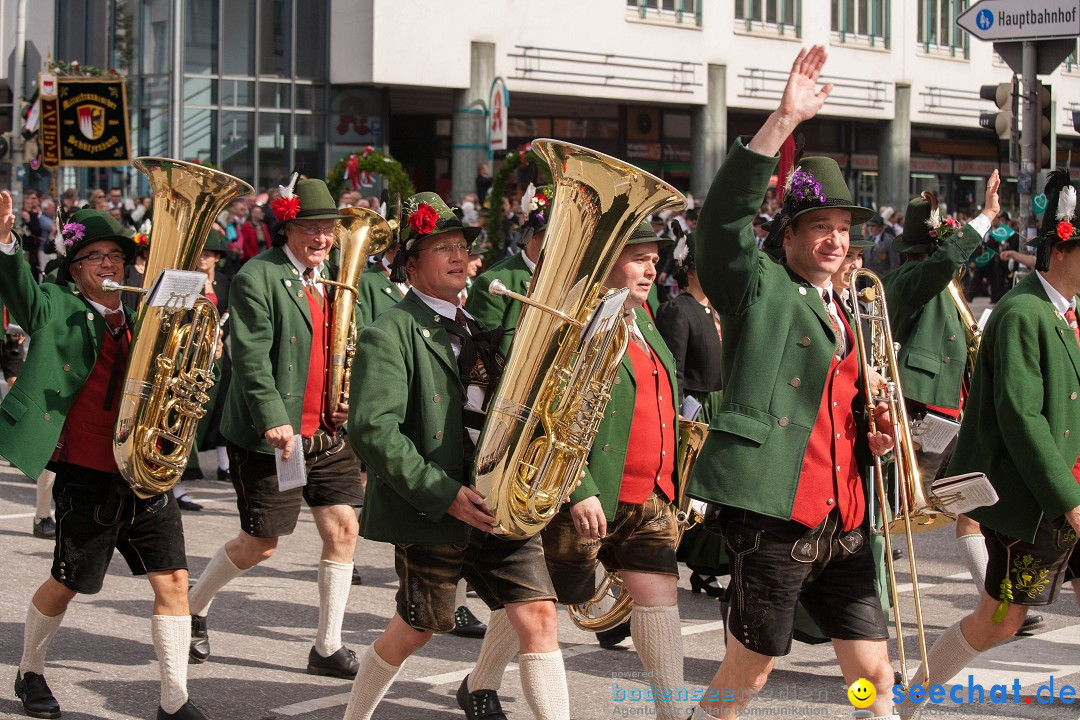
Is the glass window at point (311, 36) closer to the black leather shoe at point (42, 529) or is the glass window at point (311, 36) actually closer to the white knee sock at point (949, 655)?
the black leather shoe at point (42, 529)

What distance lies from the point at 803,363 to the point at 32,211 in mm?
20962

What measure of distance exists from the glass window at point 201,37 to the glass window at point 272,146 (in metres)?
1.46

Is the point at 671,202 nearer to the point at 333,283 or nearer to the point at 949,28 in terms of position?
the point at 333,283

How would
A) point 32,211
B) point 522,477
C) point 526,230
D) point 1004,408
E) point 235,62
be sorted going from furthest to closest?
point 235,62 < point 32,211 < point 526,230 < point 1004,408 < point 522,477

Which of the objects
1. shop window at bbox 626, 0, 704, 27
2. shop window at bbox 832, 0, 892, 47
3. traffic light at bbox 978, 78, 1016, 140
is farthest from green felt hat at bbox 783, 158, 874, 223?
shop window at bbox 832, 0, 892, 47

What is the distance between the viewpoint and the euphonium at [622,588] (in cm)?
611

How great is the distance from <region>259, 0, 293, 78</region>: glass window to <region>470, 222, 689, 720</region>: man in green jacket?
26.0 meters

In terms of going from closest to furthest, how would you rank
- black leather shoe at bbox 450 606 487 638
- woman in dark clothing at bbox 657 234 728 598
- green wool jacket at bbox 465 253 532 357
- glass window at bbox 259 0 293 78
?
1. green wool jacket at bbox 465 253 532 357
2. black leather shoe at bbox 450 606 487 638
3. woman in dark clothing at bbox 657 234 728 598
4. glass window at bbox 259 0 293 78

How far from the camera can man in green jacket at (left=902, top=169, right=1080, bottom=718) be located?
16.5 ft

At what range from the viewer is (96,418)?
556 cm

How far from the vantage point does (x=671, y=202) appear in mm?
4637

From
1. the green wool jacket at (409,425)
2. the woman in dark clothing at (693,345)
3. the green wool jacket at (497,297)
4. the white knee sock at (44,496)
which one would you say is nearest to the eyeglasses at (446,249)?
the green wool jacket at (409,425)

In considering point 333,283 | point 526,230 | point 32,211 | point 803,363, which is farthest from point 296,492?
point 32,211

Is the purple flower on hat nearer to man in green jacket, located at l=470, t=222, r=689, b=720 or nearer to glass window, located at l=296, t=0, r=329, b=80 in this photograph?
man in green jacket, located at l=470, t=222, r=689, b=720
